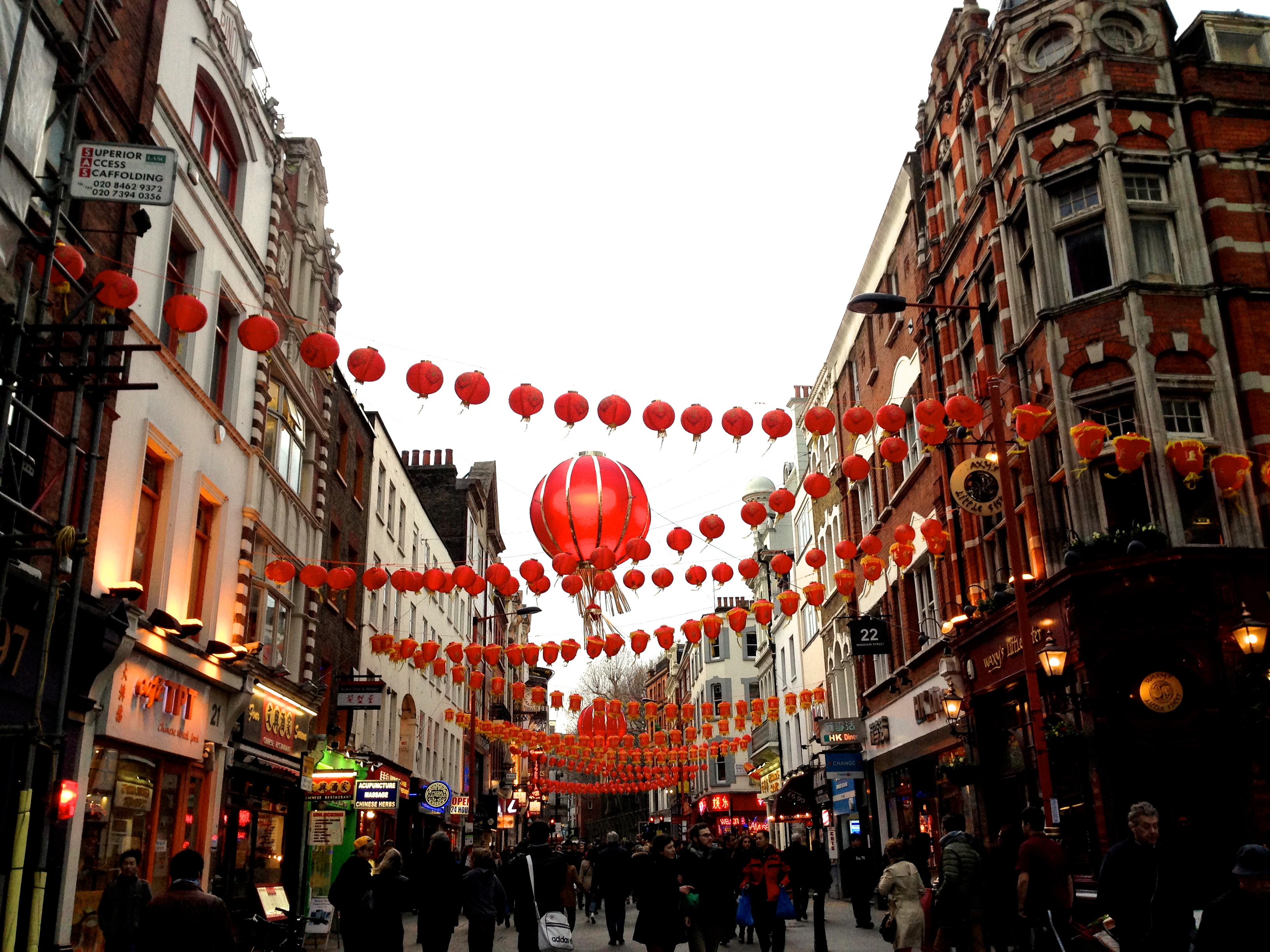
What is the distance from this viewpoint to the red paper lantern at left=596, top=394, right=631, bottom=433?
13852mm

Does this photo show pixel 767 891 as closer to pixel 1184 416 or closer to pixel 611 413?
pixel 611 413

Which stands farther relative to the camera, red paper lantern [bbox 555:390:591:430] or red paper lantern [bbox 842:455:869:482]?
red paper lantern [bbox 842:455:869:482]

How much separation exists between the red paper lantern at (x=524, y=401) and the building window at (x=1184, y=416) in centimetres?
1161

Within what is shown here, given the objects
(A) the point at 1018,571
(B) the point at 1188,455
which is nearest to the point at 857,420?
(A) the point at 1018,571

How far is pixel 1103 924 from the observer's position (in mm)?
8781

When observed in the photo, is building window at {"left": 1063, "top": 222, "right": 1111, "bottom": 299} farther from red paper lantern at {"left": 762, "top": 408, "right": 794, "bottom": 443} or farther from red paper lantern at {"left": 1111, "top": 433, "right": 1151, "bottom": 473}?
red paper lantern at {"left": 762, "top": 408, "right": 794, "bottom": 443}

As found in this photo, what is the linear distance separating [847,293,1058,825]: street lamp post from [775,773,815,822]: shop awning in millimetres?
24117

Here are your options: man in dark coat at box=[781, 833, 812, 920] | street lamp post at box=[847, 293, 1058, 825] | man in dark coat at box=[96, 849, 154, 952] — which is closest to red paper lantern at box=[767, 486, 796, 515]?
street lamp post at box=[847, 293, 1058, 825]

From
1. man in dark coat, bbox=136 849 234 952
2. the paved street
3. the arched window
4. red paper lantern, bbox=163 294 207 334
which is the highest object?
the arched window

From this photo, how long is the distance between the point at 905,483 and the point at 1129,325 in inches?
386

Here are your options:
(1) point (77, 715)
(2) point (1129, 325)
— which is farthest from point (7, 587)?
(2) point (1129, 325)

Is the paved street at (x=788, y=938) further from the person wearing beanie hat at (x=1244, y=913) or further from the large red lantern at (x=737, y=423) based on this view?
the person wearing beanie hat at (x=1244, y=913)

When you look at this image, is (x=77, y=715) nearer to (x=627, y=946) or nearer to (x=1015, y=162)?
(x=627, y=946)

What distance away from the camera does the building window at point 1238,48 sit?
2156 cm
